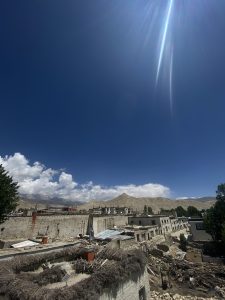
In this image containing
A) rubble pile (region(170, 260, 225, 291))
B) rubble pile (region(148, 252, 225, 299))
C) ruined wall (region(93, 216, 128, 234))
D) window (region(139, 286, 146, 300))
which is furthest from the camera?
ruined wall (region(93, 216, 128, 234))

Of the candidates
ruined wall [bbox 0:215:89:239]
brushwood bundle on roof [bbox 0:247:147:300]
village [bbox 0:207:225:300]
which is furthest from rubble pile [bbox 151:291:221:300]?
ruined wall [bbox 0:215:89:239]

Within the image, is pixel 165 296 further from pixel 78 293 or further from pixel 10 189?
pixel 10 189

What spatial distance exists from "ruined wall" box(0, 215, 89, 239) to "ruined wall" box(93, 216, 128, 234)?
218 cm

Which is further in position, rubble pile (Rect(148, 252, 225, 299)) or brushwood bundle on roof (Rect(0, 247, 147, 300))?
rubble pile (Rect(148, 252, 225, 299))

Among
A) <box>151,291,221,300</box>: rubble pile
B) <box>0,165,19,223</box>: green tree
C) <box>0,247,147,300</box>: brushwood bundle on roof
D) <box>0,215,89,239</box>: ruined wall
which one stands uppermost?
<box>0,165,19,223</box>: green tree

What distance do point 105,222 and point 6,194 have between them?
81.6ft

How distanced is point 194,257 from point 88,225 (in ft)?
60.6

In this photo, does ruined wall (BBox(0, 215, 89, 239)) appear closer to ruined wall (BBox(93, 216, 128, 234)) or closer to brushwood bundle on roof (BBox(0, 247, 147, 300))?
ruined wall (BBox(93, 216, 128, 234))

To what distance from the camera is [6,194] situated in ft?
72.6

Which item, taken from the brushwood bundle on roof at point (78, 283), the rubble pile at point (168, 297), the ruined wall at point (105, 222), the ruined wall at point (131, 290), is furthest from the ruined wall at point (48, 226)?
the ruined wall at point (131, 290)

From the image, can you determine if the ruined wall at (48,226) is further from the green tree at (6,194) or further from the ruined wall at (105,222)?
the green tree at (6,194)

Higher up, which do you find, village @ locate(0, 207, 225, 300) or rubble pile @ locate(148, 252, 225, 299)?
village @ locate(0, 207, 225, 300)

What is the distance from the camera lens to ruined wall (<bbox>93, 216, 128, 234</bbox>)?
39.6m

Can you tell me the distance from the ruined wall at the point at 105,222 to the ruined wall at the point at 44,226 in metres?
2.18
